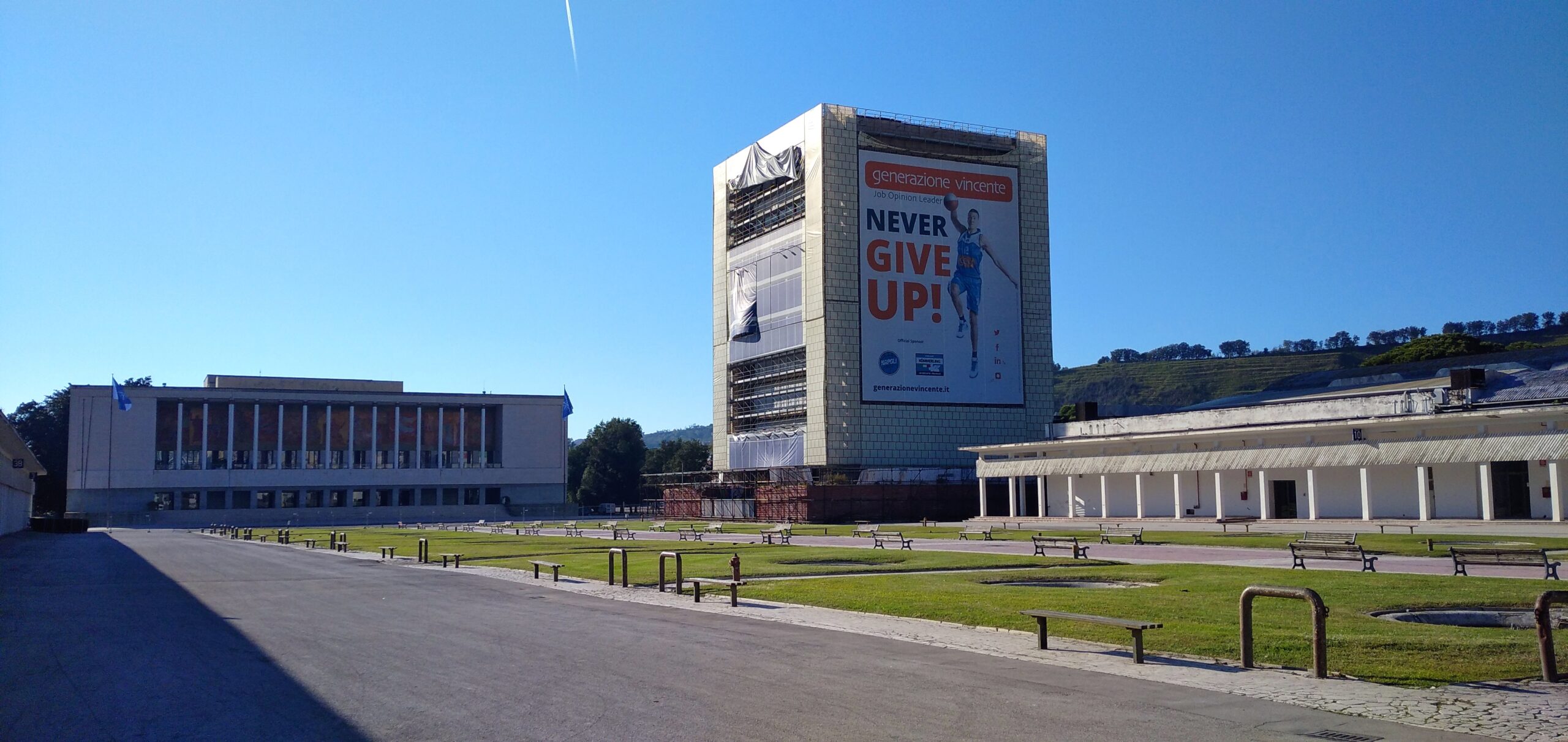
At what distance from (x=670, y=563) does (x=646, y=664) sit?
806 inches

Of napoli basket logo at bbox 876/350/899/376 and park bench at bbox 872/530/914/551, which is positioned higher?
napoli basket logo at bbox 876/350/899/376

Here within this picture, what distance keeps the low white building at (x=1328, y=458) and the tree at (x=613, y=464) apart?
272ft

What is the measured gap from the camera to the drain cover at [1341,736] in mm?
9141

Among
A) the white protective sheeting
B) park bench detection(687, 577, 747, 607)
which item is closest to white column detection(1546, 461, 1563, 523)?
the white protective sheeting

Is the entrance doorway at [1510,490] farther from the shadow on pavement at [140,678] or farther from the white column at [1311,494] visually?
the shadow on pavement at [140,678]

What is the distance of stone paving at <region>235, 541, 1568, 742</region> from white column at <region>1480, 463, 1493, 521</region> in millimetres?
41224

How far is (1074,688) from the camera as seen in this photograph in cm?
1159

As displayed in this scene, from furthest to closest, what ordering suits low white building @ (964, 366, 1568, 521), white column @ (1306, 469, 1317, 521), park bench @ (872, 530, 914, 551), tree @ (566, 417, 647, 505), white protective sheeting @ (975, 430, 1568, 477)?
1. tree @ (566, 417, 647, 505)
2. white column @ (1306, 469, 1317, 521)
3. low white building @ (964, 366, 1568, 521)
4. white protective sheeting @ (975, 430, 1568, 477)
5. park bench @ (872, 530, 914, 551)

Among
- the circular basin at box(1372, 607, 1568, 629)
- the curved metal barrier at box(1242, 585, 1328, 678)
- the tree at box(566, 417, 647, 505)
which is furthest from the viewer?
the tree at box(566, 417, 647, 505)

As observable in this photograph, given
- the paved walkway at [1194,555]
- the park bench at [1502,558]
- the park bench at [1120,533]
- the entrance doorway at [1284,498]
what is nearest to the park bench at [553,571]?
the paved walkway at [1194,555]

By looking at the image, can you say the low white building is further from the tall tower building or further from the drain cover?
the drain cover

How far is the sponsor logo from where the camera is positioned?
311ft

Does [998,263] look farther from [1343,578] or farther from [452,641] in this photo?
[452,641]

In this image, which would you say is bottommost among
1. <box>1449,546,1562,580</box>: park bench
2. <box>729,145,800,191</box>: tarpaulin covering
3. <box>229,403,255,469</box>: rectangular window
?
<box>1449,546,1562,580</box>: park bench
